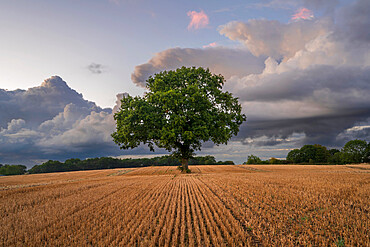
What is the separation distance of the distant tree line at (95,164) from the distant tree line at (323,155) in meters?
26.8

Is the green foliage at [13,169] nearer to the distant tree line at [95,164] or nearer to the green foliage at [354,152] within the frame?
the distant tree line at [95,164]

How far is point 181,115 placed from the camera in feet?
98.4

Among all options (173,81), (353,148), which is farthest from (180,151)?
(353,148)

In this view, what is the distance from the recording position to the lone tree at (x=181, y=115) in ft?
93.1

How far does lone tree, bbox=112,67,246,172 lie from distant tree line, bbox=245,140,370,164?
63369mm

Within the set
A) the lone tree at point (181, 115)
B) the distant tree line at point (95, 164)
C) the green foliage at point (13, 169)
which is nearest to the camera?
the lone tree at point (181, 115)

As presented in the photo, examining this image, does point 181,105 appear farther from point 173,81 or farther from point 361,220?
point 361,220

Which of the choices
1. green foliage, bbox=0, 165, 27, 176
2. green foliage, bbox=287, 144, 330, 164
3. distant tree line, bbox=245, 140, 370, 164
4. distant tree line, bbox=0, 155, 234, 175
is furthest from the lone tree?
green foliage, bbox=287, 144, 330, 164

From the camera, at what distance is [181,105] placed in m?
29.9

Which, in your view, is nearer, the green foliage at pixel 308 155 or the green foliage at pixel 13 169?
the green foliage at pixel 13 169

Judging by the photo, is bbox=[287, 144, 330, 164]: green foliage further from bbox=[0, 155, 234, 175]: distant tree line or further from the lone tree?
the lone tree

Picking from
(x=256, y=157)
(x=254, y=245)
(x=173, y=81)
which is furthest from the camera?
(x=256, y=157)

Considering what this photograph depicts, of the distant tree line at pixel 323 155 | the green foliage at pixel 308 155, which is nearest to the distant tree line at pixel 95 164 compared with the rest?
the distant tree line at pixel 323 155

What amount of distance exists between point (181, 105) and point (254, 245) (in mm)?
25353
